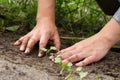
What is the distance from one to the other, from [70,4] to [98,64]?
76cm

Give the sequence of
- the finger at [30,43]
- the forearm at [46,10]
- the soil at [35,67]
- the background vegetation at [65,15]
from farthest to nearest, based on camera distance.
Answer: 1. the background vegetation at [65,15]
2. the forearm at [46,10]
3. the finger at [30,43]
4. the soil at [35,67]

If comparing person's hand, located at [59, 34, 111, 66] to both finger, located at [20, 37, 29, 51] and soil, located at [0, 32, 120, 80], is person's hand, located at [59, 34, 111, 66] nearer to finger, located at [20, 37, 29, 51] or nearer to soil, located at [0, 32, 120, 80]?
soil, located at [0, 32, 120, 80]

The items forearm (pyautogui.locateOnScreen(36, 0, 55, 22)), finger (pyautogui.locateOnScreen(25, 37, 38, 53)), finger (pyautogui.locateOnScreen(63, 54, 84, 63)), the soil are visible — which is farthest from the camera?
forearm (pyautogui.locateOnScreen(36, 0, 55, 22))

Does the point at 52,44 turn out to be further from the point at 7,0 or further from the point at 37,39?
the point at 7,0

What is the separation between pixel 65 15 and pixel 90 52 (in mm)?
701

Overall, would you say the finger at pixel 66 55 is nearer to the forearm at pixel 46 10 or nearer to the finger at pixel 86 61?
the finger at pixel 86 61

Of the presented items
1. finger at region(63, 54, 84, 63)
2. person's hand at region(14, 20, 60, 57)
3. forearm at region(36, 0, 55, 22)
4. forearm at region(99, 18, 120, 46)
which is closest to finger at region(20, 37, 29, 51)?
person's hand at region(14, 20, 60, 57)

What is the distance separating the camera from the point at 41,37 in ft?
6.31

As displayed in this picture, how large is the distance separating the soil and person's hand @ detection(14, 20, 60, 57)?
4 centimetres

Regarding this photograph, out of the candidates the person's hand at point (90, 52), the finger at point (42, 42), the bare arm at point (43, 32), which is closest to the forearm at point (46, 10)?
the bare arm at point (43, 32)

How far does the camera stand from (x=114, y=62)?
194 centimetres

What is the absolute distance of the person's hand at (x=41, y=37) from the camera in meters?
1.91

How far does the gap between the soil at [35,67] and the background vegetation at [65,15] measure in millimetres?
328

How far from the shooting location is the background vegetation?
7.88 ft
